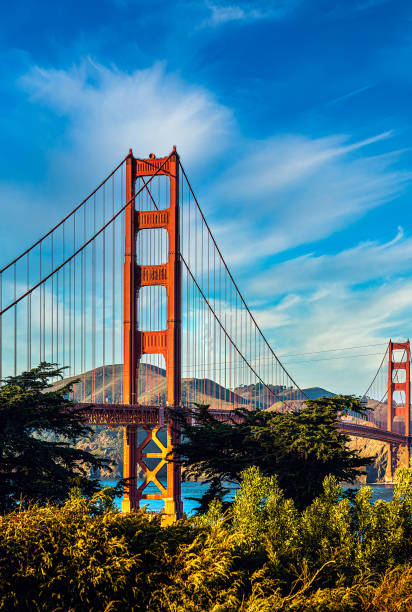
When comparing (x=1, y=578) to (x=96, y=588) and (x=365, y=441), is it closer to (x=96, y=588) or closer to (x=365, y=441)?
(x=96, y=588)

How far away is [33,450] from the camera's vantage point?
2861 cm

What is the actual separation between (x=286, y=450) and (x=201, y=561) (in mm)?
15920

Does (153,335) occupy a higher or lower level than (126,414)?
higher

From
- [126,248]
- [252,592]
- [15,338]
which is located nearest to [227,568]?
[252,592]

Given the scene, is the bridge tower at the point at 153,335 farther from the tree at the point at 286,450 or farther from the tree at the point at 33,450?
the tree at the point at 33,450

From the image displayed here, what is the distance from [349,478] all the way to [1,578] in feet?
69.2

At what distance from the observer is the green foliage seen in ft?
48.4

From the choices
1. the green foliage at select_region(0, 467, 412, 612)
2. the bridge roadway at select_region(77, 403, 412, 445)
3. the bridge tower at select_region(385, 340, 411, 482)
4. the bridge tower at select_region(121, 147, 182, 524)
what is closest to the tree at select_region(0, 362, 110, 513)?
the bridge roadway at select_region(77, 403, 412, 445)

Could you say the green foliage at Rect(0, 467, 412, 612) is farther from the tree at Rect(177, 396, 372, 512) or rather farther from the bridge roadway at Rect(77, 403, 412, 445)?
the bridge roadway at Rect(77, 403, 412, 445)

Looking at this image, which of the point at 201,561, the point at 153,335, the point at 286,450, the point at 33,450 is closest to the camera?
the point at 201,561

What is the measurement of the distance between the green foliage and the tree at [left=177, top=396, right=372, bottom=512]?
10.5 metres

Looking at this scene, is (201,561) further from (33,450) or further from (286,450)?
(286,450)

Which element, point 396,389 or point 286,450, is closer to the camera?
point 286,450

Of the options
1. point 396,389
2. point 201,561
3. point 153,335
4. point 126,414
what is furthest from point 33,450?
point 396,389
